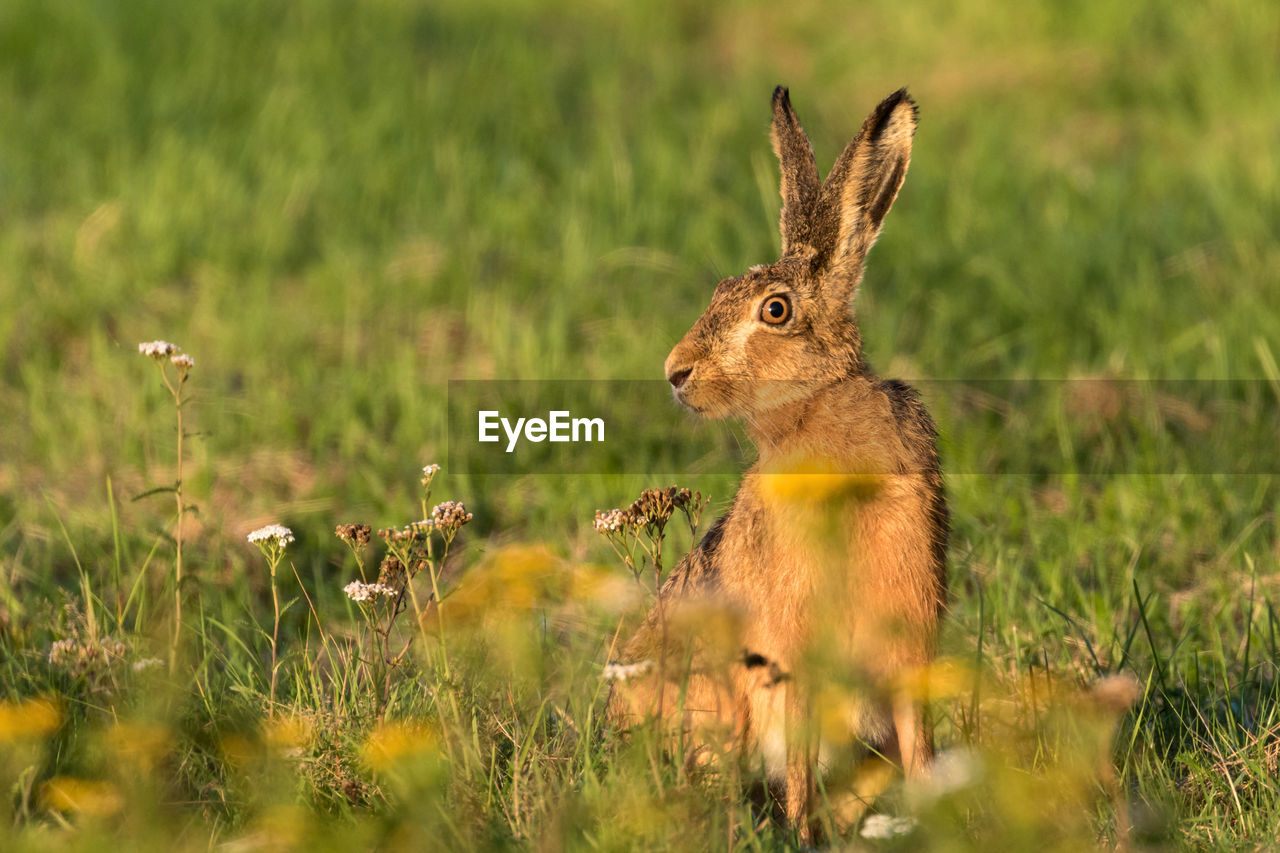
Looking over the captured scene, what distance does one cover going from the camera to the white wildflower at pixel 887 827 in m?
2.57

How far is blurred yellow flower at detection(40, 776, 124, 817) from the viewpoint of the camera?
2662 millimetres

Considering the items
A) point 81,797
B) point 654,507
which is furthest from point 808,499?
point 81,797

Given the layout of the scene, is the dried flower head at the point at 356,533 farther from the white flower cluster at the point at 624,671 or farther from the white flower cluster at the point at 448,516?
the white flower cluster at the point at 624,671

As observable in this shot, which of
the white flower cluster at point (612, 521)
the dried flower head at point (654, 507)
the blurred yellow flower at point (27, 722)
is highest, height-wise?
the dried flower head at point (654, 507)

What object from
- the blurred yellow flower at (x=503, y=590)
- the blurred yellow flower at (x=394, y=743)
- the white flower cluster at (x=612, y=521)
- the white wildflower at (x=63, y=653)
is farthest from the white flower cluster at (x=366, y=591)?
the white wildflower at (x=63, y=653)

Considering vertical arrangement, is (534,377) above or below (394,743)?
above

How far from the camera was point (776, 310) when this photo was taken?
3.62m

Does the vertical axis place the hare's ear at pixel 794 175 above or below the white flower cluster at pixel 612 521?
above

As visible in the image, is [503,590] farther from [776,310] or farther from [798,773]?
[776,310]

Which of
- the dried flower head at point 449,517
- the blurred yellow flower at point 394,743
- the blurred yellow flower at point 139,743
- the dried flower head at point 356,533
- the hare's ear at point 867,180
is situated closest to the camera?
the blurred yellow flower at point 139,743

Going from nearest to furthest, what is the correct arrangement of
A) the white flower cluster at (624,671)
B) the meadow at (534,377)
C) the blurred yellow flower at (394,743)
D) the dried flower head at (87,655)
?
the blurred yellow flower at (394,743) < the white flower cluster at (624,671) < the meadow at (534,377) < the dried flower head at (87,655)

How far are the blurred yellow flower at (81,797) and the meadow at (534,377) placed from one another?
19mm

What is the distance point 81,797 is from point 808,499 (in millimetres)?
1542

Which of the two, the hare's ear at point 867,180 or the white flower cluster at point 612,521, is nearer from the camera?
the white flower cluster at point 612,521
